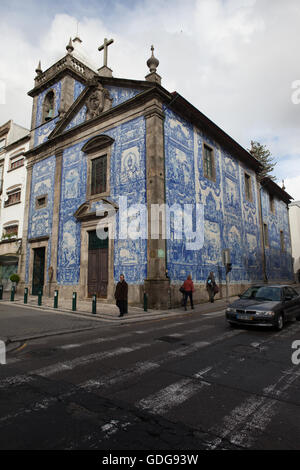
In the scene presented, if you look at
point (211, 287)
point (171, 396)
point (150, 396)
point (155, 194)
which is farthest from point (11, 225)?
point (171, 396)

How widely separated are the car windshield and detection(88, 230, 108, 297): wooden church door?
826 cm

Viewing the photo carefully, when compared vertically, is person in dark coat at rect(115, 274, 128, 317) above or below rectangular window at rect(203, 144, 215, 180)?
below

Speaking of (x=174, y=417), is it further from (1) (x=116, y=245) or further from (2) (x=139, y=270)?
(1) (x=116, y=245)

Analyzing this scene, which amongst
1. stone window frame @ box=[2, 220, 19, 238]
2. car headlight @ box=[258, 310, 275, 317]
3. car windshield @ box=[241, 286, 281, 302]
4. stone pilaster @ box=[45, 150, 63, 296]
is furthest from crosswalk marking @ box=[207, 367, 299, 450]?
stone window frame @ box=[2, 220, 19, 238]

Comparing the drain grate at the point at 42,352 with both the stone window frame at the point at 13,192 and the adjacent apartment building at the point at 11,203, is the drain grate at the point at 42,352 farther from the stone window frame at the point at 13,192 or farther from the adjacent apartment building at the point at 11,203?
the stone window frame at the point at 13,192

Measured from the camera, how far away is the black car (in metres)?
8.20

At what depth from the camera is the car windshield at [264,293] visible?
9141mm

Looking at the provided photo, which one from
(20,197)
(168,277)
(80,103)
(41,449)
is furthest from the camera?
(20,197)

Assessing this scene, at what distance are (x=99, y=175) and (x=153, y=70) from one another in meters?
6.54

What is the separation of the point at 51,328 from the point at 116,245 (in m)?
7.27

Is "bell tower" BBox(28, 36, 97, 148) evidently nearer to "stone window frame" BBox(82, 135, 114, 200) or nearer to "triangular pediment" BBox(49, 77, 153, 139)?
"triangular pediment" BBox(49, 77, 153, 139)

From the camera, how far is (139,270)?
557 inches

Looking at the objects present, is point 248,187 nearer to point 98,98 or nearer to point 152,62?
point 152,62

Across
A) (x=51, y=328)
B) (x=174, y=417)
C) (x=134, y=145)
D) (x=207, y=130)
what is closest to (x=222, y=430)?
(x=174, y=417)
